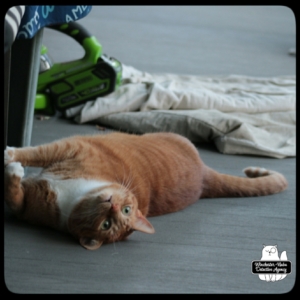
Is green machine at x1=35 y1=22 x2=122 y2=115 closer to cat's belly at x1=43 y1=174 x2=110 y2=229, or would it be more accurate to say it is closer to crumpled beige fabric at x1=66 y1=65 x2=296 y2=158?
crumpled beige fabric at x1=66 y1=65 x2=296 y2=158

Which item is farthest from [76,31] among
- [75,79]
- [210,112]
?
[210,112]

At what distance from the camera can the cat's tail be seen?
6.35 ft

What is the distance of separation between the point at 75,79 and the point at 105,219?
1326mm

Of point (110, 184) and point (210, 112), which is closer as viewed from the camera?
point (110, 184)

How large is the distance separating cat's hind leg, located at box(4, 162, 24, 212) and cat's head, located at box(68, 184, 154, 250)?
17cm

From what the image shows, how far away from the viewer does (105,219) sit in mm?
1549

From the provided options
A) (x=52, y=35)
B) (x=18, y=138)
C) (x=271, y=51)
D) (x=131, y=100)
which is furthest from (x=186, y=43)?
(x=18, y=138)

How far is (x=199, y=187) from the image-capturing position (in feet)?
6.19

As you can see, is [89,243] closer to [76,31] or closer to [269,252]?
[269,252]

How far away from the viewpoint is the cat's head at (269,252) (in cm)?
162

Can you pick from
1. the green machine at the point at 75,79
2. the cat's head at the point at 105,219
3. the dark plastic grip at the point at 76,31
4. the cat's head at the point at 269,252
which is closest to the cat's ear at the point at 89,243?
the cat's head at the point at 105,219

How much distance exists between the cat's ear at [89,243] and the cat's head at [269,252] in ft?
1.58

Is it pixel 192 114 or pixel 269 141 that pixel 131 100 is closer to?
pixel 192 114

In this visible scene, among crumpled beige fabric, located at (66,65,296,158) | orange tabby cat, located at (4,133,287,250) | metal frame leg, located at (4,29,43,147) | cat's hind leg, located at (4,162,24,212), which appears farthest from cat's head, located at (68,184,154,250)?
crumpled beige fabric, located at (66,65,296,158)
